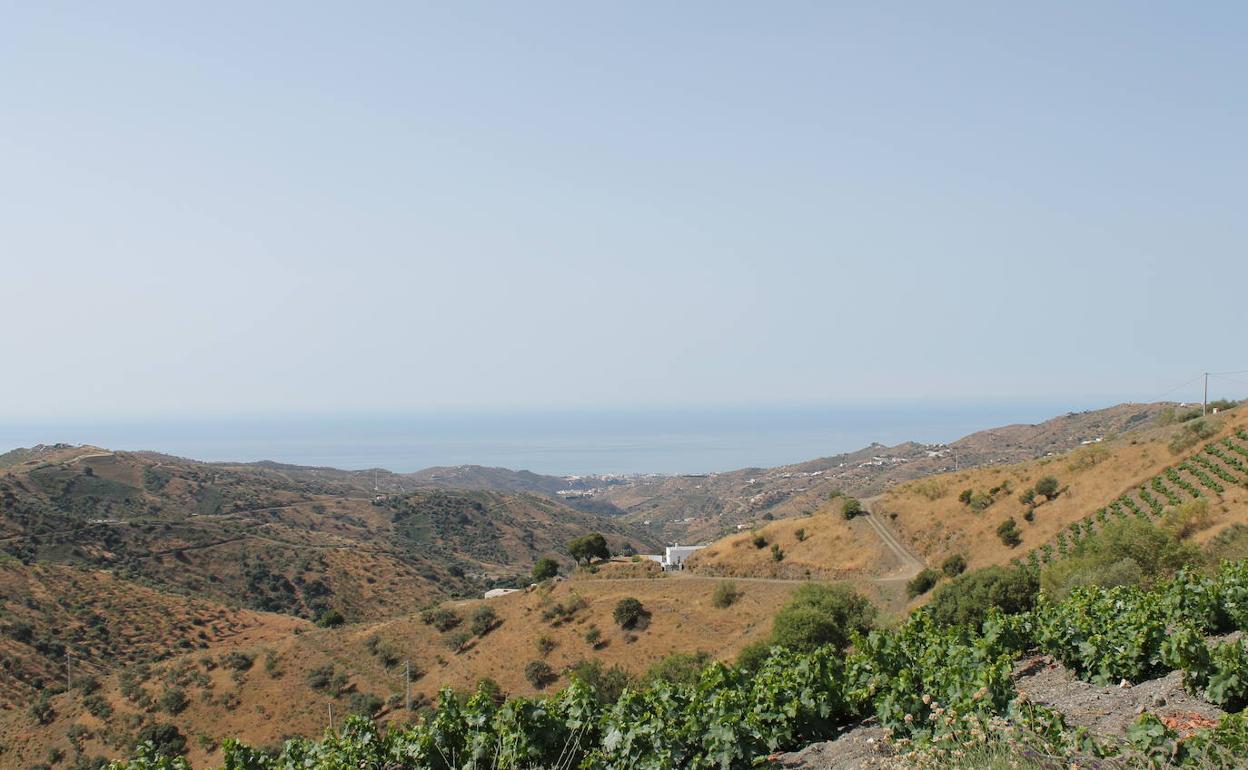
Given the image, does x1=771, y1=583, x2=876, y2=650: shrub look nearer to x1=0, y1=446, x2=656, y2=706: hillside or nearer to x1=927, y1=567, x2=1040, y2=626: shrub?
x1=927, y1=567, x2=1040, y2=626: shrub

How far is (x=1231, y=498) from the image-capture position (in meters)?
28.8

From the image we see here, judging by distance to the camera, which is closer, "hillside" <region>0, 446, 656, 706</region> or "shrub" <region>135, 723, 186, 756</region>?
"shrub" <region>135, 723, 186, 756</region>

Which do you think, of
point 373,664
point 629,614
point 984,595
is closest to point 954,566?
point 984,595

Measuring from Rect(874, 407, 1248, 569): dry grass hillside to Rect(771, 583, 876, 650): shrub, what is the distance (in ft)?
33.5

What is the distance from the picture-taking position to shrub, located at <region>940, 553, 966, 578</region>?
118 feet

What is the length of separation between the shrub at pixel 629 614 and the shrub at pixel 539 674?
4724mm

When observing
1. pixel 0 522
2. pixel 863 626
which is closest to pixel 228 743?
pixel 863 626

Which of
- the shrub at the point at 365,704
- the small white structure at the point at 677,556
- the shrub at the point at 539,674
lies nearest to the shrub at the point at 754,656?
the shrub at the point at 539,674

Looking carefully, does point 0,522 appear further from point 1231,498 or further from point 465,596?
point 1231,498

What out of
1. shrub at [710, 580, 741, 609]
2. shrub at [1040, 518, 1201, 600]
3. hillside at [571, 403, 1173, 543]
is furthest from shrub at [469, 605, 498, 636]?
hillside at [571, 403, 1173, 543]

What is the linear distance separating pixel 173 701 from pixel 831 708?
3416 cm

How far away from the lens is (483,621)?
4009 centimetres

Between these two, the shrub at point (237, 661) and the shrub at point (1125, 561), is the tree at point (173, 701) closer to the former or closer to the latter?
the shrub at point (237, 661)

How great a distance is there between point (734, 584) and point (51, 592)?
39127 millimetres
